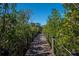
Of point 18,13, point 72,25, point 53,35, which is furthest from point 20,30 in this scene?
point 72,25

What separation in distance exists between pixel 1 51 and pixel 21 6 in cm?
56

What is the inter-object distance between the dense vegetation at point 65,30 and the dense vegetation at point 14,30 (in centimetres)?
17

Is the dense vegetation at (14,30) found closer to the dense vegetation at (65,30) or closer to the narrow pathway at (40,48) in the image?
the narrow pathway at (40,48)

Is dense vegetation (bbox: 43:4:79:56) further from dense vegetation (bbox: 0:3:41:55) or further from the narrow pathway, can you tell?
dense vegetation (bbox: 0:3:41:55)

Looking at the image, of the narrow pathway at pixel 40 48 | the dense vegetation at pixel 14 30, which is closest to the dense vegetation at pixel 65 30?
the narrow pathway at pixel 40 48

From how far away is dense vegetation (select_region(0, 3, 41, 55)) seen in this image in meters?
3.10

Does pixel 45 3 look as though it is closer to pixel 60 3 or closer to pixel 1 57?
pixel 60 3

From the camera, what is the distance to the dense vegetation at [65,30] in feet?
10.2

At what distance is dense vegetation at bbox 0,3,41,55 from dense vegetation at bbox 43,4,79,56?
0.17m

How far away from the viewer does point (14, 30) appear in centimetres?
311

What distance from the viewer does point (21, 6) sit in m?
3.10

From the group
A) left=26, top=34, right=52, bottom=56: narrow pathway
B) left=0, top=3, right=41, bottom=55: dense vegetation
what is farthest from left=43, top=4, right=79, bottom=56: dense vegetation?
left=0, top=3, right=41, bottom=55: dense vegetation

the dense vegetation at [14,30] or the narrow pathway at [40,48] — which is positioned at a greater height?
the dense vegetation at [14,30]

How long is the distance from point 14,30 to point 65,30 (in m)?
0.58
